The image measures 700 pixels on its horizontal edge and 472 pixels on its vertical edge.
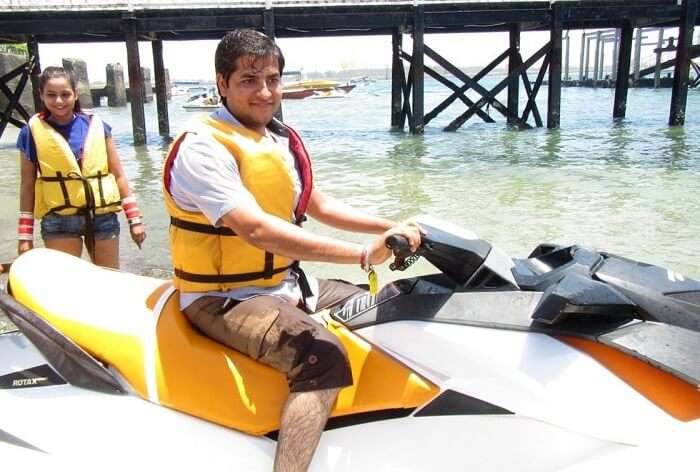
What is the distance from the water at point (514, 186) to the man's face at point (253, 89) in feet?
12.0

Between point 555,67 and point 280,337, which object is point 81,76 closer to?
point 555,67

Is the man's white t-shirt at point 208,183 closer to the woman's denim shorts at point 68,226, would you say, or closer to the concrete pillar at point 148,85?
the woman's denim shorts at point 68,226

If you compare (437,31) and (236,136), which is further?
(437,31)

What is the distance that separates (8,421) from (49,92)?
261cm

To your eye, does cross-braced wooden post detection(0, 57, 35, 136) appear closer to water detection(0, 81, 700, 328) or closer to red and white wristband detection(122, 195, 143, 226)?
water detection(0, 81, 700, 328)

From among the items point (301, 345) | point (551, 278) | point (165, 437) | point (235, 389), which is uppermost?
point (551, 278)

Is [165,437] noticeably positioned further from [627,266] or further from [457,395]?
[627,266]

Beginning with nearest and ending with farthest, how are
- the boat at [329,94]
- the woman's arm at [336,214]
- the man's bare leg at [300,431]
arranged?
the man's bare leg at [300,431] → the woman's arm at [336,214] → the boat at [329,94]

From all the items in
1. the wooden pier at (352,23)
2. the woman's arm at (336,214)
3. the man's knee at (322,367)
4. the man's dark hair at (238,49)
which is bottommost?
the man's knee at (322,367)

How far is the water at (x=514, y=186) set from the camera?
22.8ft

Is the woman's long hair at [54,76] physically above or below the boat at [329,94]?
above

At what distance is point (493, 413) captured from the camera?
5.77ft

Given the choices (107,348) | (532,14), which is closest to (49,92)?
(107,348)

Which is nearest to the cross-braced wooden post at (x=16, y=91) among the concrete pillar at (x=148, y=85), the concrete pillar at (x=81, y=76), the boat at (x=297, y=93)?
the concrete pillar at (x=81, y=76)
